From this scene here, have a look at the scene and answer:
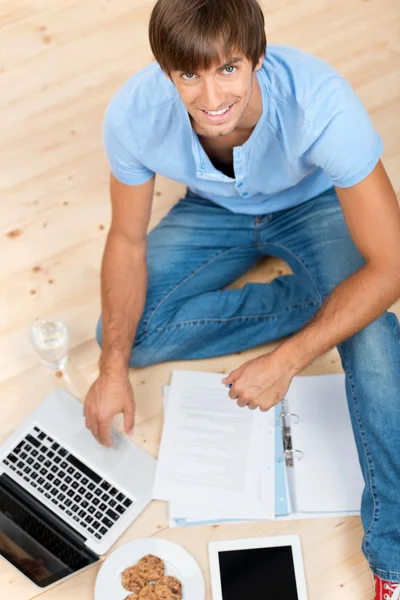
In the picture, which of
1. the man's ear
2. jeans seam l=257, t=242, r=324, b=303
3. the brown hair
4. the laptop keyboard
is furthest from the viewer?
jeans seam l=257, t=242, r=324, b=303

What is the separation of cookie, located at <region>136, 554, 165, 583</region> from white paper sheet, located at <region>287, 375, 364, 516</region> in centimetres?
29

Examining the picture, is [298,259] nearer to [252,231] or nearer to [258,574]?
[252,231]

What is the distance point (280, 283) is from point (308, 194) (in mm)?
221

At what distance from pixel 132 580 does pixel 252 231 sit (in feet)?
2.52

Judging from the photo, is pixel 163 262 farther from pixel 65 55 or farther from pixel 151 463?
pixel 65 55

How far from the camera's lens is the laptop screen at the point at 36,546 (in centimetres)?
148

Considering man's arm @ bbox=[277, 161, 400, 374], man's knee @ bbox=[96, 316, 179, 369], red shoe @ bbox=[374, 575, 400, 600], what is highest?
man's arm @ bbox=[277, 161, 400, 374]

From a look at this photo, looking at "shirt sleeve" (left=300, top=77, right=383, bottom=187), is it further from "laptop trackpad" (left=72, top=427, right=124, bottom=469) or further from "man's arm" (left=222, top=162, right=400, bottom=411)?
"laptop trackpad" (left=72, top=427, right=124, bottom=469)

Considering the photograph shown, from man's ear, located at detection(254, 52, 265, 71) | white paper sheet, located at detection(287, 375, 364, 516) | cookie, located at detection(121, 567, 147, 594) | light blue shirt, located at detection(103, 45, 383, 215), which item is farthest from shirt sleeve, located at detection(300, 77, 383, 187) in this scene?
cookie, located at detection(121, 567, 147, 594)

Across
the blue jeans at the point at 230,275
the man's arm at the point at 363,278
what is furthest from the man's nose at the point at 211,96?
the blue jeans at the point at 230,275

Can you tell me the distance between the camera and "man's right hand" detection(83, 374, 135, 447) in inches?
63.5

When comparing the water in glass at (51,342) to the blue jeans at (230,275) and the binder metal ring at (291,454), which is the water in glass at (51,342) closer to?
the blue jeans at (230,275)

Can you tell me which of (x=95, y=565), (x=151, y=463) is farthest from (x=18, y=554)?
(x=151, y=463)

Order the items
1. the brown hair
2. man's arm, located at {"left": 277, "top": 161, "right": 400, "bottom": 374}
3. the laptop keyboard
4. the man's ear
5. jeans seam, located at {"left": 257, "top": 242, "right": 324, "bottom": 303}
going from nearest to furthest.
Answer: the brown hair → the man's ear → man's arm, located at {"left": 277, "top": 161, "right": 400, "bottom": 374} → the laptop keyboard → jeans seam, located at {"left": 257, "top": 242, "right": 324, "bottom": 303}
